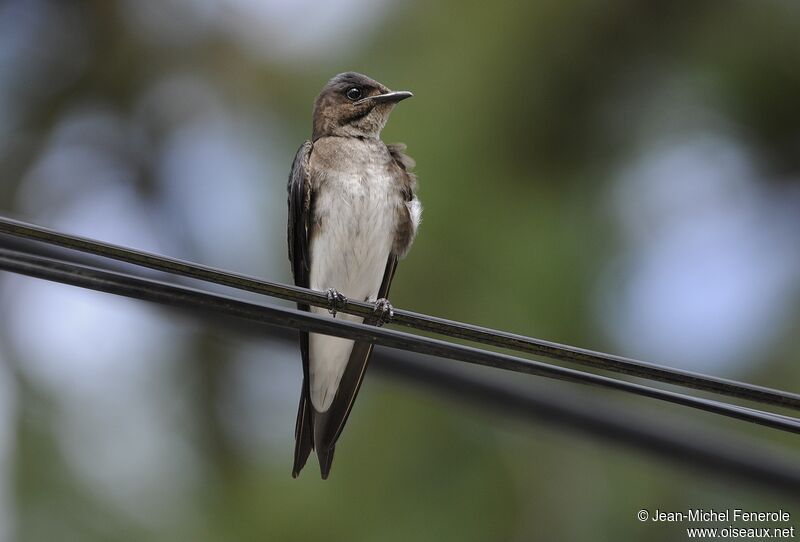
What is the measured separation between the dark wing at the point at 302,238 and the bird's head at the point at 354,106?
0.79ft

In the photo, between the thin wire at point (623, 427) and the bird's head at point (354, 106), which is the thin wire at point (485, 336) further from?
the bird's head at point (354, 106)

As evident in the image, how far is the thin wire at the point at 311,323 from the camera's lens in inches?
114

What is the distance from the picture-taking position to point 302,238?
18.0 ft

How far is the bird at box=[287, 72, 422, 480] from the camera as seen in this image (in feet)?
17.5

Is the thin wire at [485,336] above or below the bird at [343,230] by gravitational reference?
below

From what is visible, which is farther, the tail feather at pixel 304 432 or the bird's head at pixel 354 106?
the bird's head at pixel 354 106

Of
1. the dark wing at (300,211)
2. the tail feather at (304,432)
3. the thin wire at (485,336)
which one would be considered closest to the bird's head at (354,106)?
the dark wing at (300,211)

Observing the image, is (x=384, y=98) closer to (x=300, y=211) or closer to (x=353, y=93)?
(x=353, y=93)

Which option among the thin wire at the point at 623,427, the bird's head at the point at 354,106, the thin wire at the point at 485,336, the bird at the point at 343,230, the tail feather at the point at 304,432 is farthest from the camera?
the bird's head at the point at 354,106

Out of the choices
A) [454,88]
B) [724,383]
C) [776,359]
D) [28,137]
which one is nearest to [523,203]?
[454,88]

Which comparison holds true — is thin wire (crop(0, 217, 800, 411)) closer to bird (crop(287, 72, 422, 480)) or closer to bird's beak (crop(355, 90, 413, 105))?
bird (crop(287, 72, 422, 480))

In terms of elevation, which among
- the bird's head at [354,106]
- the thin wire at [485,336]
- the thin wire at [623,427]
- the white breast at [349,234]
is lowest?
the thin wire at [623,427]

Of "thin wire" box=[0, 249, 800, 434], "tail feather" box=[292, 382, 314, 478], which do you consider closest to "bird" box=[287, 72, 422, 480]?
"tail feather" box=[292, 382, 314, 478]

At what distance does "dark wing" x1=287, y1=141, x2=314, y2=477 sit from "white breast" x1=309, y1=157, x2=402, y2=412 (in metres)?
0.06
